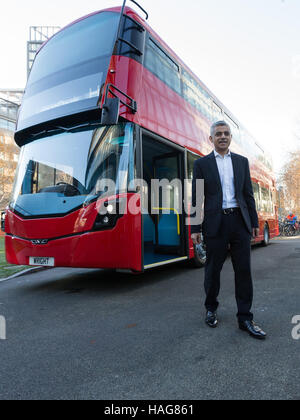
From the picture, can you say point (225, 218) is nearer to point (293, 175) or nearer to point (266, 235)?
point (266, 235)

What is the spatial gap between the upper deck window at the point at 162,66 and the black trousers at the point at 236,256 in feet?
11.5

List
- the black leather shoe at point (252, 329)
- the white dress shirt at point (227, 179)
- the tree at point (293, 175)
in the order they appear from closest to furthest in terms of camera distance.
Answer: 1. the black leather shoe at point (252, 329)
2. the white dress shirt at point (227, 179)
3. the tree at point (293, 175)

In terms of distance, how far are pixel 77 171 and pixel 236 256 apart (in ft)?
8.69

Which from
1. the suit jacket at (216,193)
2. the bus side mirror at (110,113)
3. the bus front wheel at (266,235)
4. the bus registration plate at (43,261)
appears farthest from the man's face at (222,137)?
the bus front wheel at (266,235)

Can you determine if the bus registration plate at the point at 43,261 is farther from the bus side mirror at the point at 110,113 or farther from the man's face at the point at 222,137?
the man's face at the point at 222,137

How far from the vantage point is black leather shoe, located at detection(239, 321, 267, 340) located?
258 cm

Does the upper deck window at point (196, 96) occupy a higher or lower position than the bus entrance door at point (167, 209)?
higher

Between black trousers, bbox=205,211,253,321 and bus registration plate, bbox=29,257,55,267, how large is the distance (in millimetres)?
2434

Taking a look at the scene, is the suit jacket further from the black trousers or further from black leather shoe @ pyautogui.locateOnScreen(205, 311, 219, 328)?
black leather shoe @ pyautogui.locateOnScreen(205, 311, 219, 328)

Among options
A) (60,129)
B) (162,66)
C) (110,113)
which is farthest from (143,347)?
(162,66)

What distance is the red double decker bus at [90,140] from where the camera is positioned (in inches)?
165

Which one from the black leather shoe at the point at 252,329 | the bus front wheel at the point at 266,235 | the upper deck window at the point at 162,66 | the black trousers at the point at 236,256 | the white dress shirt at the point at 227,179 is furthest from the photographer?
the bus front wheel at the point at 266,235

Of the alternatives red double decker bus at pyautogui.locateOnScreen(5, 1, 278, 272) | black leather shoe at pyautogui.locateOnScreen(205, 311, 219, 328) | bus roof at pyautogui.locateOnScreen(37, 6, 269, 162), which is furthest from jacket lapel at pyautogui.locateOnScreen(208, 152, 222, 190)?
bus roof at pyautogui.locateOnScreen(37, 6, 269, 162)
